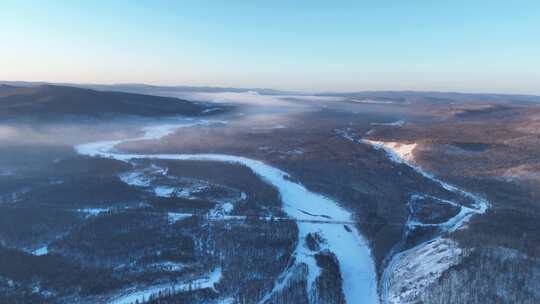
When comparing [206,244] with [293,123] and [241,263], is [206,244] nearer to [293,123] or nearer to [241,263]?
[241,263]

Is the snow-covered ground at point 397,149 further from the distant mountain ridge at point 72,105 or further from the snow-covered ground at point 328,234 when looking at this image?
the distant mountain ridge at point 72,105

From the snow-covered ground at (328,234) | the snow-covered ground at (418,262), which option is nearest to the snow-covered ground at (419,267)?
the snow-covered ground at (418,262)

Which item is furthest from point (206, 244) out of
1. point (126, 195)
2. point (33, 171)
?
point (33, 171)

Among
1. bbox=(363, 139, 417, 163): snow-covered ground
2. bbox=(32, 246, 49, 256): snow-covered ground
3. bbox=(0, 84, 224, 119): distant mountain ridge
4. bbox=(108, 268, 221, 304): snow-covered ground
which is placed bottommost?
bbox=(108, 268, 221, 304): snow-covered ground

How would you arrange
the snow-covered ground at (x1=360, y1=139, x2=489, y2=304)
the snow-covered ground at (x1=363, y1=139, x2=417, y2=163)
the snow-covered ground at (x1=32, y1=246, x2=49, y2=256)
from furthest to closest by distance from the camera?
the snow-covered ground at (x1=363, y1=139, x2=417, y2=163) < the snow-covered ground at (x1=32, y1=246, x2=49, y2=256) < the snow-covered ground at (x1=360, y1=139, x2=489, y2=304)

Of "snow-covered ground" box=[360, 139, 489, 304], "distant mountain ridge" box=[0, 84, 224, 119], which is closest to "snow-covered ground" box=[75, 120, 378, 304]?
"snow-covered ground" box=[360, 139, 489, 304]

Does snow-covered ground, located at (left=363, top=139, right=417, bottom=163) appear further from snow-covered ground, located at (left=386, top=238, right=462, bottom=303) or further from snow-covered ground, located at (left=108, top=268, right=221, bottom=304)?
snow-covered ground, located at (left=108, top=268, right=221, bottom=304)

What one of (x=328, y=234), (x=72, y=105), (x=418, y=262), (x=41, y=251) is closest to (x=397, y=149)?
(x=328, y=234)
